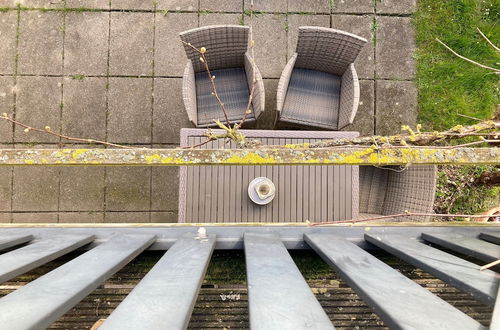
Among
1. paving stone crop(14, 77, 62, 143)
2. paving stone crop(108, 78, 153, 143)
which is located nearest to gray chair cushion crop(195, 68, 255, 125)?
paving stone crop(108, 78, 153, 143)

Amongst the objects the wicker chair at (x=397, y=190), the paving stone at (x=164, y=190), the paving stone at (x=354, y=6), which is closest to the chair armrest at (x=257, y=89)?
the wicker chair at (x=397, y=190)

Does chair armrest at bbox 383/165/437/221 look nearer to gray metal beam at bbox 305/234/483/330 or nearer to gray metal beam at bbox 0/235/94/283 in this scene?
gray metal beam at bbox 305/234/483/330

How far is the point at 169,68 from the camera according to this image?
3766 mm

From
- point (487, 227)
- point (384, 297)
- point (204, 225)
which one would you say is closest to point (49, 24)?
point (204, 225)

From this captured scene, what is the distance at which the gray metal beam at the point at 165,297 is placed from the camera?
1013 millimetres

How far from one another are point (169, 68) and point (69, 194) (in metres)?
1.77

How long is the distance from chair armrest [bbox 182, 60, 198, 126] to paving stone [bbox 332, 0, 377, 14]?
192cm

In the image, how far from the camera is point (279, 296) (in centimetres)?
118

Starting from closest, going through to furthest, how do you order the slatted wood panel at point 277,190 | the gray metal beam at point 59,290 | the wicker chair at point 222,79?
the gray metal beam at point 59,290 < the slatted wood panel at point 277,190 < the wicker chair at point 222,79

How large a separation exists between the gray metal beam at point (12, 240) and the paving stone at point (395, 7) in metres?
4.03

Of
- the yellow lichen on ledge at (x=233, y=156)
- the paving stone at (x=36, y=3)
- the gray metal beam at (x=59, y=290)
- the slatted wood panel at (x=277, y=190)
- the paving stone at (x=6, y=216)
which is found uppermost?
the paving stone at (x=36, y=3)

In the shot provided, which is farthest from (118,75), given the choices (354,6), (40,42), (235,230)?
(354,6)

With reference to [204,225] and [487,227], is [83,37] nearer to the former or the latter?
[204,225]

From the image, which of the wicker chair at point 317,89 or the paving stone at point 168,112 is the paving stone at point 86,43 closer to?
the paving stone at point 168,112
